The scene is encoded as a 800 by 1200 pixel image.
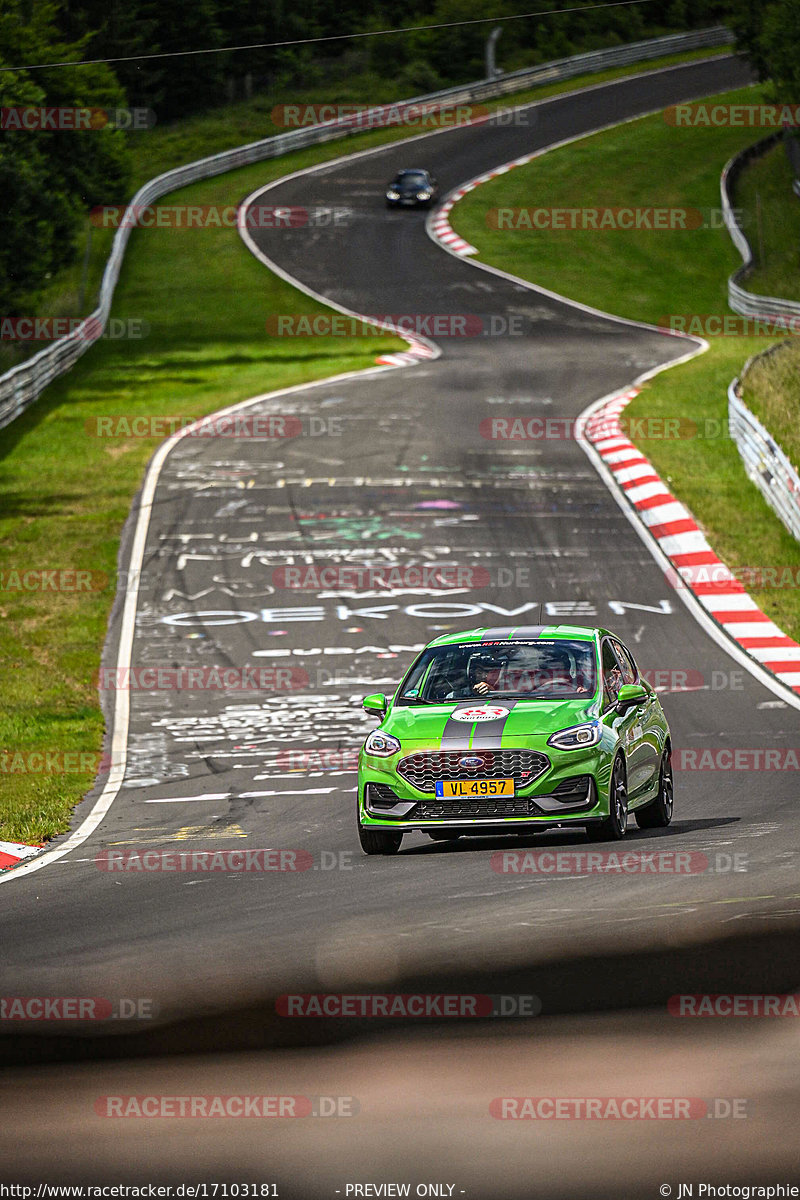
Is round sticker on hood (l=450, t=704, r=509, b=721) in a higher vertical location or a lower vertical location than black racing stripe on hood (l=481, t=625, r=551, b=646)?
lower

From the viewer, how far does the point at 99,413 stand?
113 feet

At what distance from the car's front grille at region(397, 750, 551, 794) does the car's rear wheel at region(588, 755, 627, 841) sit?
0.51 m

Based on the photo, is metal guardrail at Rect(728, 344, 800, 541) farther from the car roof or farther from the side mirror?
the side mirror

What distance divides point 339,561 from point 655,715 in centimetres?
1140

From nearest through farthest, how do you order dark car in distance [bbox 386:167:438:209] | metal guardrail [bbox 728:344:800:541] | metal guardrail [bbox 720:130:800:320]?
metal guardrail [bbox 728:344:800:541], metal guardrail [bbox 720:130:800:320], dark car in distance [bbox 386:167:438:209]

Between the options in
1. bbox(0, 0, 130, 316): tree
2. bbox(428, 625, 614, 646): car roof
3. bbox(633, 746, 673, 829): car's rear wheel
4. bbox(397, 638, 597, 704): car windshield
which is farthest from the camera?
bbox(0, 0, 130, 316): tree

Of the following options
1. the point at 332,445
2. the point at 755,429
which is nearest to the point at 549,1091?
the point at 755,429

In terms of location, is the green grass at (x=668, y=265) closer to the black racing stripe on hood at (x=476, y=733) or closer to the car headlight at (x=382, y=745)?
the black racing stripe on hood at (x=476, y=733)

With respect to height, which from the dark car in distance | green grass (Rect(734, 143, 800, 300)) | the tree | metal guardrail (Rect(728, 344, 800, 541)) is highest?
the tree

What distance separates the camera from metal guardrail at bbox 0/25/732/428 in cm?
3600

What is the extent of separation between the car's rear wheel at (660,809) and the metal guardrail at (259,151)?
23.9 m

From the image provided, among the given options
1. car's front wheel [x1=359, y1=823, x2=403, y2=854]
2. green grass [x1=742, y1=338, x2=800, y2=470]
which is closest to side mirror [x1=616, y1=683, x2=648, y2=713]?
car's front wheel [x1=359, y1=823, x2=403, y2=854]

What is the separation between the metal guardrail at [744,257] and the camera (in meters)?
43.3

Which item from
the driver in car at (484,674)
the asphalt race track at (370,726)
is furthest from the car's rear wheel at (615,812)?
the driver in car at (484,674)
